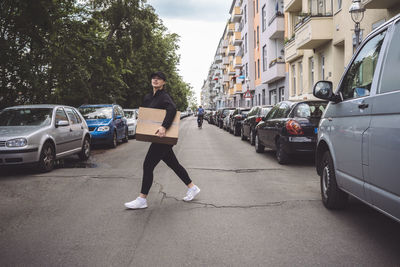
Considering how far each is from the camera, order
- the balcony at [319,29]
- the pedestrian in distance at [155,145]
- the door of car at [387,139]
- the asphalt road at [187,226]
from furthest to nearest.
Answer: the balcony at [319,29] < the pedestrian in distance at [155,145] < the asphalt road at [187,226] < the door of car at [387,139]

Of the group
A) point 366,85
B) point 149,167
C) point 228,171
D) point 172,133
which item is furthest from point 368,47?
point 228,171

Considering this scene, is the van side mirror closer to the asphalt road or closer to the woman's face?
the asphalt road

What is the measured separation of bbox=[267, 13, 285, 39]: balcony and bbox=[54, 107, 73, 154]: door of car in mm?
21100

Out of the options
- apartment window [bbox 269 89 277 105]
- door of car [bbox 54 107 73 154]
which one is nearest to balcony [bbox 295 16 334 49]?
door of car [bbox 54 107 73 154]

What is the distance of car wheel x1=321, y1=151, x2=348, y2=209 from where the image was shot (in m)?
4.81

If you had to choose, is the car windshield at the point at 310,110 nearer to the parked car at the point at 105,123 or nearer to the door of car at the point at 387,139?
the door of car at the point at 387,139

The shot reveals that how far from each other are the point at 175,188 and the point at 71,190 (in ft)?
5.53

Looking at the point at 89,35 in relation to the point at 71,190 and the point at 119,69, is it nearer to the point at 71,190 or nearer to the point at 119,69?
the point at 119,69

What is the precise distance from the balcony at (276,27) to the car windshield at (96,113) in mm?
16417

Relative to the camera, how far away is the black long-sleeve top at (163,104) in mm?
5016

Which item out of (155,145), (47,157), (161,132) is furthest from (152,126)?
(47,157)

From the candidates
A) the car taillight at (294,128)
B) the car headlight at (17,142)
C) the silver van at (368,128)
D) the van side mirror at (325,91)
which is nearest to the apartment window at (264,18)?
the car taillight at (294,128)

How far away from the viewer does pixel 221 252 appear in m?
3.54

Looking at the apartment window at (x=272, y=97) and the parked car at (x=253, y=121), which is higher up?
the apartment window at (x=272, y=97)
